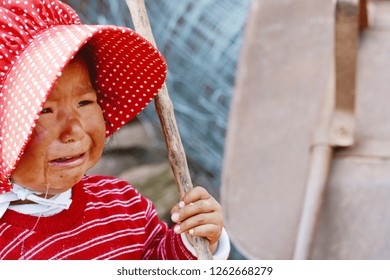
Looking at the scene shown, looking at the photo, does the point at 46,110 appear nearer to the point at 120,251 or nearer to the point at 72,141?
the point at 72,141

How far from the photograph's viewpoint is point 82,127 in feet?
3.59

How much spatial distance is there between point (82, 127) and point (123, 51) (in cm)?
15

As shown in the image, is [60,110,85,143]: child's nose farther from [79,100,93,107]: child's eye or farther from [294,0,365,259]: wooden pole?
[294,0,365,259]: wooden pole

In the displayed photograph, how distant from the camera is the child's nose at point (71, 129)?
108 cm

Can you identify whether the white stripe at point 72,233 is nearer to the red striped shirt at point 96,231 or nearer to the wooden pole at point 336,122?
the red striped shirt at point 96,231

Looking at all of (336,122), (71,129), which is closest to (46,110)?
(71,129)

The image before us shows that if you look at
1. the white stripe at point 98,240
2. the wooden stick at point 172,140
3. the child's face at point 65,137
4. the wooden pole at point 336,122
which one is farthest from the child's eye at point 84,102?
the wooden pole at point 336,122

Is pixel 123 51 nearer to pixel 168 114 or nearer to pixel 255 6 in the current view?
pixel 168 114

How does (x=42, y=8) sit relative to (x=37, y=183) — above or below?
above

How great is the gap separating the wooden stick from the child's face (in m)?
0.09

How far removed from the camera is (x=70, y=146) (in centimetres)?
108

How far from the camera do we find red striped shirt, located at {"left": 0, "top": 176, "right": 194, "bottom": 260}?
3.74ft

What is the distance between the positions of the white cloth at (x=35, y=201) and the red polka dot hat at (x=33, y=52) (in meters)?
0.03
